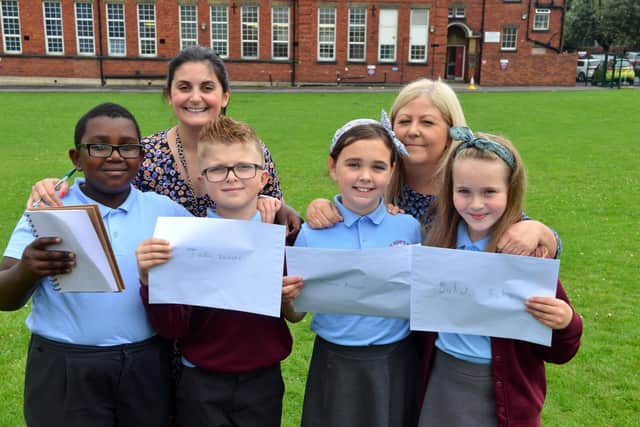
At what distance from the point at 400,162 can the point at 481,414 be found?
4.81 ft

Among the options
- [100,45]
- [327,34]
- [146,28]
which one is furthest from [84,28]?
[327,34]

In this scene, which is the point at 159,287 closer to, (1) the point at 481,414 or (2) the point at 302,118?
(1) the point at 481,414

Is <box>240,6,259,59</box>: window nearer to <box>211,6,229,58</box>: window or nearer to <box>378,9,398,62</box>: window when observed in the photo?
<box>211,6,229,58</box>: window

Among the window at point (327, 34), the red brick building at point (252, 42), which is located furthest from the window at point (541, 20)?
the window at point (327, 34)

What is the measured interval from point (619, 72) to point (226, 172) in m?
46.8

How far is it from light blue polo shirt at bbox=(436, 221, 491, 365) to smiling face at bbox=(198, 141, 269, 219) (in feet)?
3.34

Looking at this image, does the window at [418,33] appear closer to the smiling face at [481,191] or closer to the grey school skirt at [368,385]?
the smiling face at [481,191]

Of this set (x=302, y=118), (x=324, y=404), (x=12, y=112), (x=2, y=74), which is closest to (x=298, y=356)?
(x=324, y=404)

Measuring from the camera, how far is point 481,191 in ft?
8.66

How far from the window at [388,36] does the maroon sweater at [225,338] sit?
41422 mm

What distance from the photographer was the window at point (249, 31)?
41.0m

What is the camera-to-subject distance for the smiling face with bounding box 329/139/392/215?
109 inches

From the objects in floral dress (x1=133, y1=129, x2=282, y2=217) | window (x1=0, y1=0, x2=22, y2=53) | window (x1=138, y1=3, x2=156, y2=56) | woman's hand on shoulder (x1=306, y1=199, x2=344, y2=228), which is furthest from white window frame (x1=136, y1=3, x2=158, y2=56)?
woman's hand on shoulder (x1=306, y1=199, x2=344, y2=228)

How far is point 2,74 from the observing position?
39562 mm
